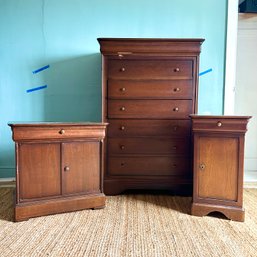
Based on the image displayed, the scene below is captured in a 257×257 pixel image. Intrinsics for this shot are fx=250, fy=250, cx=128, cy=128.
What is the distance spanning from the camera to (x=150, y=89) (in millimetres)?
2311

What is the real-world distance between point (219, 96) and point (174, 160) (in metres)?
0.99

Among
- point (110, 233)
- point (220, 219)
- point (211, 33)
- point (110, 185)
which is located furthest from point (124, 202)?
point (211, 33)

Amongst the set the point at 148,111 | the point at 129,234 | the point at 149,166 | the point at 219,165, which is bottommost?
the point at 129,234

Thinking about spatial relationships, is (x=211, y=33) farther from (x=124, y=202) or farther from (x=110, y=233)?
(x=110, y=233)

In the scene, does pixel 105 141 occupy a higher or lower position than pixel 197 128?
lower

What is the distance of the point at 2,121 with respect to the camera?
2.78 m

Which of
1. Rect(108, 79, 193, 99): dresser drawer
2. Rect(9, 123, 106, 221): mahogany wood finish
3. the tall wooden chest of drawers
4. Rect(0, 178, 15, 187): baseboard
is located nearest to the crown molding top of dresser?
the tall wooden chest of drawers

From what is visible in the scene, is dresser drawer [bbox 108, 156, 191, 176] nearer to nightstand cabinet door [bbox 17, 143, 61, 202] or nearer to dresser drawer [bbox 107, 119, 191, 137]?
dresser drawer [bbox 107, 119, 191, 137]

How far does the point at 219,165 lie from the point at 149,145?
0.68 metres

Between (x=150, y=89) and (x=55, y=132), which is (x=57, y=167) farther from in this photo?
(x=150, y=89)

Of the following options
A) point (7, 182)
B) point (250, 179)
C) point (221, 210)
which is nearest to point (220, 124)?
point (221, 210)

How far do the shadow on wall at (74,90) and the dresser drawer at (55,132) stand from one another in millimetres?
811

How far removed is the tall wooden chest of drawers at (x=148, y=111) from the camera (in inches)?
89.5

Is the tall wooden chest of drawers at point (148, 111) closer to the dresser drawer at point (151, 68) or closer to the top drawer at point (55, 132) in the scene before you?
the dresser drawer at point (151, 68)
